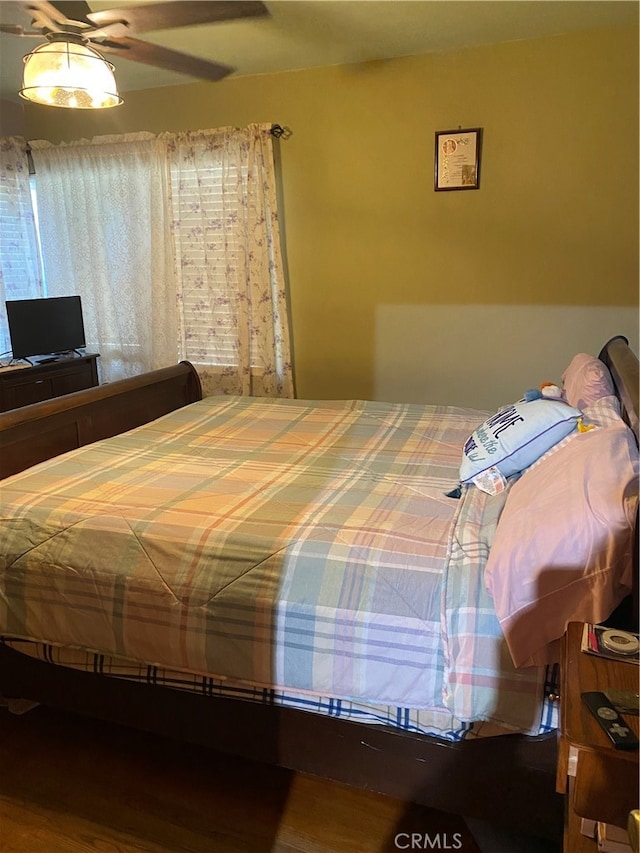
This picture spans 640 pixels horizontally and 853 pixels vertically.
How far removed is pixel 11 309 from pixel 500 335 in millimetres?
2891

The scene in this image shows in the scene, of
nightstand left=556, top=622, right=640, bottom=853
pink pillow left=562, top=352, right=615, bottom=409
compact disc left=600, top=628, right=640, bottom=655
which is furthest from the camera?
pink pillow left=562, top=352, right=615, bottom=409

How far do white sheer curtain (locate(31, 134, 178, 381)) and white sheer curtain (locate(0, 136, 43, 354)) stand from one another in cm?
9

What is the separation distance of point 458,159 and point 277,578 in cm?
272

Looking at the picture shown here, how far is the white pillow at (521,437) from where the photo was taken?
5.65 feet

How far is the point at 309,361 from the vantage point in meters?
3.88

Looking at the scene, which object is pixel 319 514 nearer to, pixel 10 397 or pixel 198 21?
pixel 198 21

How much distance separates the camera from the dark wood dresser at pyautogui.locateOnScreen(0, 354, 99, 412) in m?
3.50

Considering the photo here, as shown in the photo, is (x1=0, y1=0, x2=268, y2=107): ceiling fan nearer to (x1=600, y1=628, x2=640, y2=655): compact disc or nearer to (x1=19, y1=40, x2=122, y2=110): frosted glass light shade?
(x1=19, y1=40, x2=122, y2=110): frosted glass light shade

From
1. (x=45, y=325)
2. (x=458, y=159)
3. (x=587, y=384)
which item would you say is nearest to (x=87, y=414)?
(x=45, y=325)

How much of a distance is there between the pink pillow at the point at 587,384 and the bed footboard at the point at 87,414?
186 cm

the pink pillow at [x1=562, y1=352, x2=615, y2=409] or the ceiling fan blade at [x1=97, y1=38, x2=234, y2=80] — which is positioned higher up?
the ceiling fan blade at [x1=97, y1=38, x2=234, y2=80]

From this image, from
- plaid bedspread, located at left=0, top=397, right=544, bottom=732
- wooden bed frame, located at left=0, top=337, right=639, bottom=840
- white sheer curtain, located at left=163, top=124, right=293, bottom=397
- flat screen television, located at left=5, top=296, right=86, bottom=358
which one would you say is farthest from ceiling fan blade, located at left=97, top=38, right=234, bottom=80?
wooden bed frame, located at left=0, top=337, right=639, bottom=840

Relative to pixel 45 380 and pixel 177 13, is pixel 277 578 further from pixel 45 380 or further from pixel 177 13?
pixel 45 380

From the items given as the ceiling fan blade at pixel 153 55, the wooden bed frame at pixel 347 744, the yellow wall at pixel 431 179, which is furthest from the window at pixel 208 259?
the wooden bed frame at pixel 347 744
